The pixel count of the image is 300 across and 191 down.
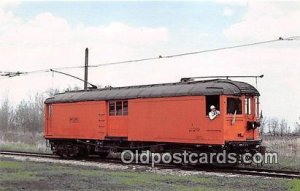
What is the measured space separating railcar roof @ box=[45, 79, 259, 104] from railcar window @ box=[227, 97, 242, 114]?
1.09ft

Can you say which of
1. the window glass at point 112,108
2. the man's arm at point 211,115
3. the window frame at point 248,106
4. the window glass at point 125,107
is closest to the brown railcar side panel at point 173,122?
the man's arm at point 211,115

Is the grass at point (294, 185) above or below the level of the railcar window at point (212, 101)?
below

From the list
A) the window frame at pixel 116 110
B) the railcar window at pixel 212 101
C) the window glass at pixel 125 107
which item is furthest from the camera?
the window frame at pixel 116 110

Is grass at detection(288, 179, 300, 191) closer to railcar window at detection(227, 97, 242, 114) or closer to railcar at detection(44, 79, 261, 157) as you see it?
railcar at detection(44, 79, 261, 157)

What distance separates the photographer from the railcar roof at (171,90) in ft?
62.4

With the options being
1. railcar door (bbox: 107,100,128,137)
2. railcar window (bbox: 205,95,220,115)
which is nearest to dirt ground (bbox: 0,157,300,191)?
railcar window (bbox: 205,95,220,115)

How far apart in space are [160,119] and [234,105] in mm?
3483

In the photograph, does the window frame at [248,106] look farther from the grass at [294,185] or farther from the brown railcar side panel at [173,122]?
the grass at [294,185]

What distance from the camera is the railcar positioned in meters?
18.9

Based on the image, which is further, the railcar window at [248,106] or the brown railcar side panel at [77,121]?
the brown railcar side panel at [77,121]

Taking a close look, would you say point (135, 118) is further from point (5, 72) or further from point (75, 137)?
point (5, 72)

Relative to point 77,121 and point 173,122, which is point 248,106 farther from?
point 77,121

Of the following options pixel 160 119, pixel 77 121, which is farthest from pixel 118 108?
pixel 77 121

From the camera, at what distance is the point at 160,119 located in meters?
21.1
